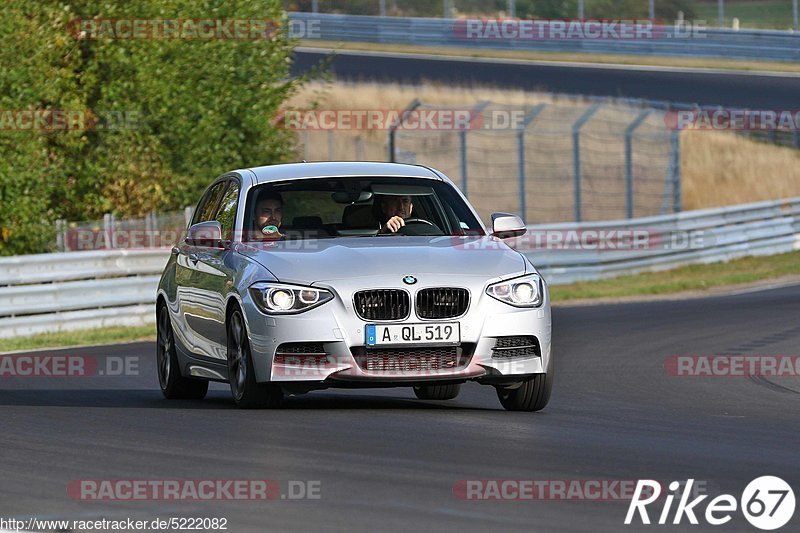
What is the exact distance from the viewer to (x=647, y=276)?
28.4m

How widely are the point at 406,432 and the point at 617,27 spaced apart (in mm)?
40229

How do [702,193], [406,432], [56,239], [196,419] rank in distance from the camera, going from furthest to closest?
[702,193] < [56,239] < [196,419] < [406,432]

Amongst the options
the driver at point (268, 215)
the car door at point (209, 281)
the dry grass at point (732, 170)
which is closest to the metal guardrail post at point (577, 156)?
the dry grass at point (732, 170)

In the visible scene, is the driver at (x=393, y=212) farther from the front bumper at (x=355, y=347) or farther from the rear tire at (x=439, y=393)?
the rear tire at (x=439, y=393)

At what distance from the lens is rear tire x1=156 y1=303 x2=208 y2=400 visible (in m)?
12.3

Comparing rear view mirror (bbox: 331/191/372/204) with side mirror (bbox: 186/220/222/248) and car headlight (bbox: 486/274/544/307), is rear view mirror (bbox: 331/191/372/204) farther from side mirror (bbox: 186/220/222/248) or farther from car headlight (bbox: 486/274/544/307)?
car headlight (bbox: 486/274/544/307)

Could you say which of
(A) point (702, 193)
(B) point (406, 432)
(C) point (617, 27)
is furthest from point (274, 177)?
(C) point (617, 27)

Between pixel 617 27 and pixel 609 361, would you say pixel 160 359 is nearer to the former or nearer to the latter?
pixel 609 361

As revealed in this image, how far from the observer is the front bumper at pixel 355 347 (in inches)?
392

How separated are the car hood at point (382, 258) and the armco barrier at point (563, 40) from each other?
3578cm

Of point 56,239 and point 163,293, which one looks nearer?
point 163,293

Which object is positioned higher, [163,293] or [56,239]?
[163,293]

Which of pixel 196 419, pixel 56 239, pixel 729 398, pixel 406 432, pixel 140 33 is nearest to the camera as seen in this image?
pixel 406 432

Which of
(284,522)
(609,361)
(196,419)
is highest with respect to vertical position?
(284,522)
